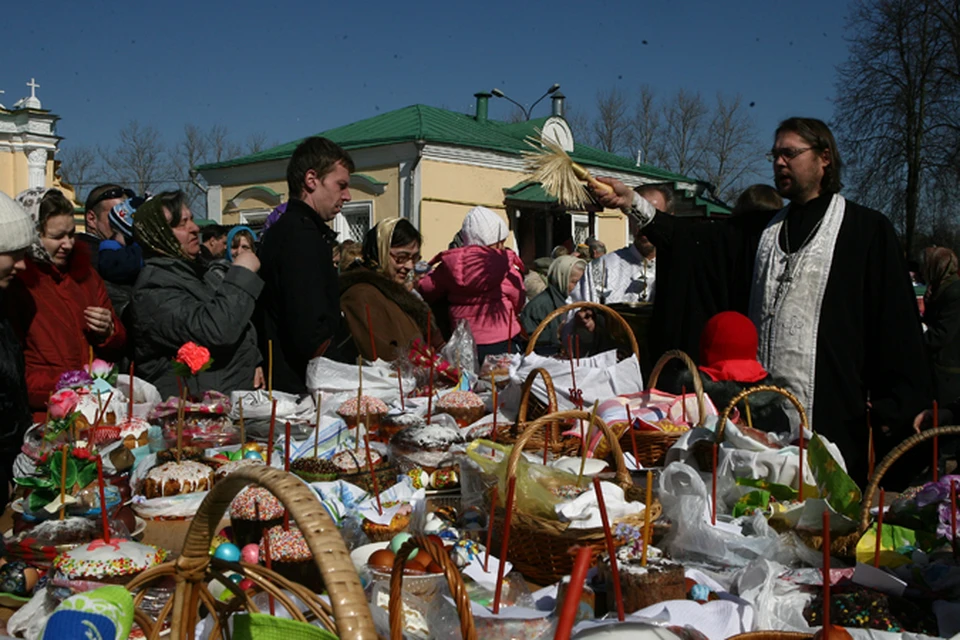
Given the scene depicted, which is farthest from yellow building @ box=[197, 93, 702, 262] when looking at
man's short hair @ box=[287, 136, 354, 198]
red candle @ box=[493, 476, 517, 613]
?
red candle @ box=[493, 476, 517, 613]

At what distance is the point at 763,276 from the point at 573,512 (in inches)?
74.6

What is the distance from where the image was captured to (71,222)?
11.3 feet

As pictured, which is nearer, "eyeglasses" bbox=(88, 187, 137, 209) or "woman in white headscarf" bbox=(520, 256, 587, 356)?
"eyeglasses" bbox=(88, 187, 137, 209)

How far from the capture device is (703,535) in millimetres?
2012

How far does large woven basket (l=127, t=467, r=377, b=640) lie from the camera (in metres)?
1.12

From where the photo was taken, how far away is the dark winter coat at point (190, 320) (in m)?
A: 3.49

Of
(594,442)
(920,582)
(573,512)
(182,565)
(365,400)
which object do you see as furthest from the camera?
(365,400)

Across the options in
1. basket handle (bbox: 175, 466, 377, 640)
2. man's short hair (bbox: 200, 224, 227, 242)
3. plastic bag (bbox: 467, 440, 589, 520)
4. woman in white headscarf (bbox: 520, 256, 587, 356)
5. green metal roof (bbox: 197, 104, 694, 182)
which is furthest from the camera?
green metal roof (bbox: 197, 104, 694, 182)

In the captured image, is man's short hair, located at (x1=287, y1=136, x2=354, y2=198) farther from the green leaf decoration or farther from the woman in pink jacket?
the green leaf decoration

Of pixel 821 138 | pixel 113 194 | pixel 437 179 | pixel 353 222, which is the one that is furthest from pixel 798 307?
pixel 353 222

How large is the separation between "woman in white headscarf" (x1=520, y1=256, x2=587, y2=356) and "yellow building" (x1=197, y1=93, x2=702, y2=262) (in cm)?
874

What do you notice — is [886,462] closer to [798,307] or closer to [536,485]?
[536,485]

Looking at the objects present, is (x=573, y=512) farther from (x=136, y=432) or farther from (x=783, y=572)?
(x=136, y=432)

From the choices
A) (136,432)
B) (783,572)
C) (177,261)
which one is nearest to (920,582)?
(783,572)
